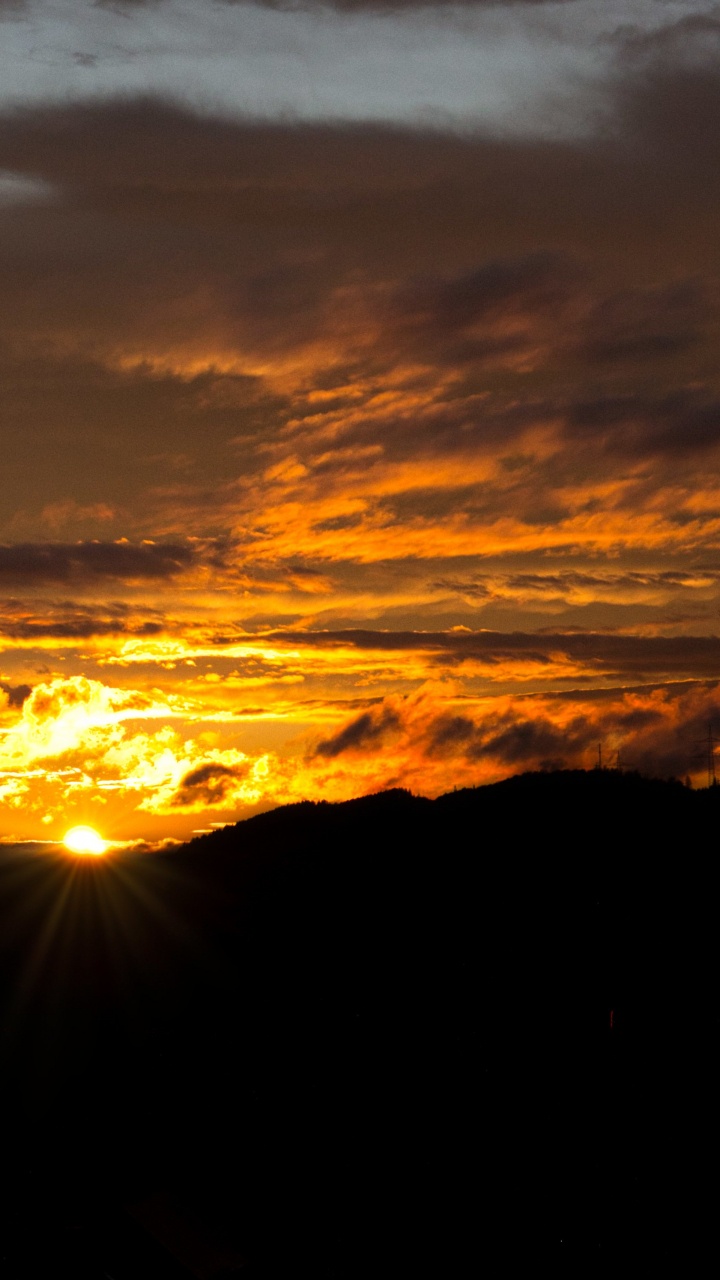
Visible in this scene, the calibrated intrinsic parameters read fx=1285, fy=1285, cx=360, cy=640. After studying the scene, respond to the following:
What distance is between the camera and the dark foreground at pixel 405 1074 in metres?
73.1

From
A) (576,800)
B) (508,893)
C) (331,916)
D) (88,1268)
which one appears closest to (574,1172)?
(88,1268)

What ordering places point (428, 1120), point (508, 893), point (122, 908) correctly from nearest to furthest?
point (428, 1120), point (508, 893), point (122, 908)

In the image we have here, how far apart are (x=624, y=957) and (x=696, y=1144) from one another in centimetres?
2295

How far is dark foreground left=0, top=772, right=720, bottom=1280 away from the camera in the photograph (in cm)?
7306

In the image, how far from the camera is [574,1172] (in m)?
74.9

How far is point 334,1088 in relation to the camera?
3684 inches

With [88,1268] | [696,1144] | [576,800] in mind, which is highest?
[576,800]

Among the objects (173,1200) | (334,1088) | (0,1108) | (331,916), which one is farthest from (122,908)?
(173,1200)

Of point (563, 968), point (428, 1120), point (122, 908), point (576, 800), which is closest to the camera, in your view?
point (428, 1120)

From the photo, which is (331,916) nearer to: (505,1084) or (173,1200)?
(505,1084)

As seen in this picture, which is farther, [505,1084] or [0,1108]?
[0,1108]

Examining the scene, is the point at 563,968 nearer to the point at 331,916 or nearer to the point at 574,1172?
the point at 574,1172

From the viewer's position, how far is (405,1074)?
92.1 meters

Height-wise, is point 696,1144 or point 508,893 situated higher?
point 508,893
